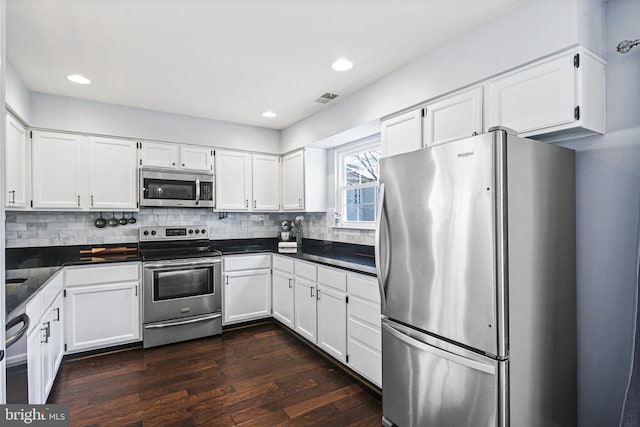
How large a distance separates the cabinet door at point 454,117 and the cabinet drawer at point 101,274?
297cm

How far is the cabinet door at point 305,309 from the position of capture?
10.7 ft

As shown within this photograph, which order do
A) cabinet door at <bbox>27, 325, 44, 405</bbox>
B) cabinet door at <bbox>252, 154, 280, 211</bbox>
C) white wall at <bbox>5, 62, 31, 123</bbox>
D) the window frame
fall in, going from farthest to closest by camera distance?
cabinet door at <bbox>252, 154, 280, 211</bbox> → the window frame → white wall at <bbox>5, 62, 31, 123</bbox> → cabinet door at <bbox>27, 325, 44, 405</bbox>

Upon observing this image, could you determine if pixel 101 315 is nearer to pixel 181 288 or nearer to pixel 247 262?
pixel 181 288

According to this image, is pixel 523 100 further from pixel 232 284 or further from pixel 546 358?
pixel 232 284

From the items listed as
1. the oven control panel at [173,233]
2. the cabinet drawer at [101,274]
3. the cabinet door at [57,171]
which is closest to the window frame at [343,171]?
the oven control panel at [173,233]

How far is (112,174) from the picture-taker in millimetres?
3564

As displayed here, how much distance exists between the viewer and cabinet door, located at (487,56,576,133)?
67.9 inches

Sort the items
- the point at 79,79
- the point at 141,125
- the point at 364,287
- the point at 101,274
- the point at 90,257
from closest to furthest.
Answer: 1. the point at 364,287
2. the point at 79,79
3. the point at 101,274
4. the point at 90,257
5. the point at 141,125

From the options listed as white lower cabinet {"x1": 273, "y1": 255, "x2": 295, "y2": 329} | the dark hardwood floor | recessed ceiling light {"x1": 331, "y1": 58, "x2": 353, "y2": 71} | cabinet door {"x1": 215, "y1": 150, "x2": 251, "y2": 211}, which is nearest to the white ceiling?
recessed ceiling light {"x1": 331, "y1": 58, "x2": 353, "y2": 71}

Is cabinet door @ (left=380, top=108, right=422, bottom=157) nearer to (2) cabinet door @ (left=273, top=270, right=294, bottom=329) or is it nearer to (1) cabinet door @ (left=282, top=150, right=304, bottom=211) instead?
(1) cabinet door @ (left=282, top=150, right=304, bottom=211)

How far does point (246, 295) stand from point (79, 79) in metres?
2.63

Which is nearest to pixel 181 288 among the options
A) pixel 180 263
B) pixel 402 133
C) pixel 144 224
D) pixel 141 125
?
pixel 180 263

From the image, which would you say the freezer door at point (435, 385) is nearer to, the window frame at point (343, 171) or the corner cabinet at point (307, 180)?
the window frame at point (343, 171)

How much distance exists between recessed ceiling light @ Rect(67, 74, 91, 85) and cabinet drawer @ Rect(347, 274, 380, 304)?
2.77m
